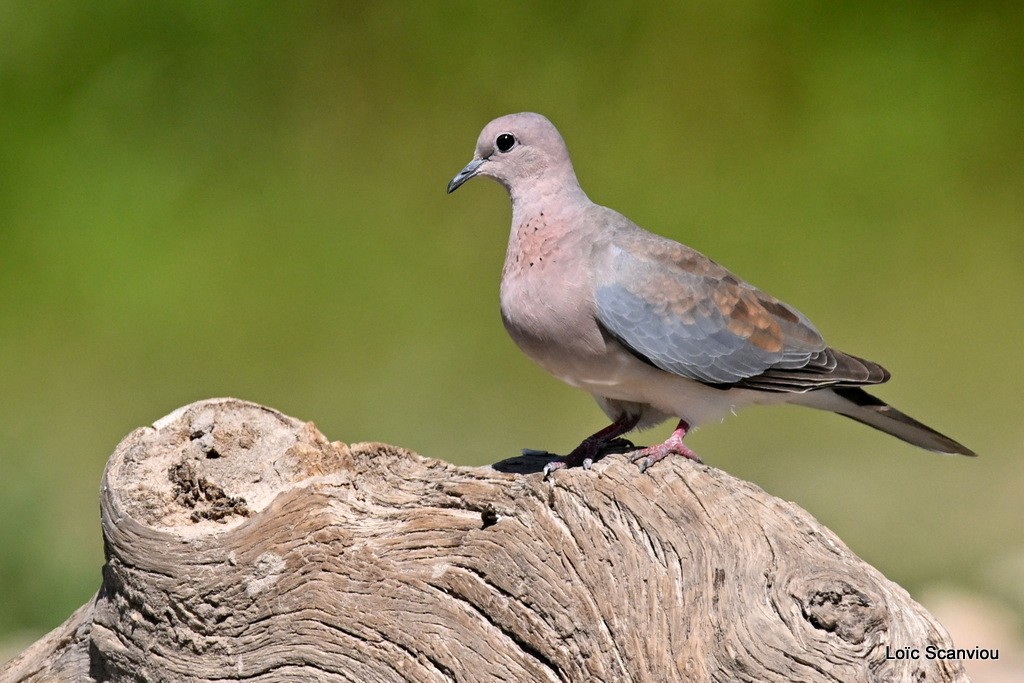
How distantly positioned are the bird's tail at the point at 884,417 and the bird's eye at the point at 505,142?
1192 millimetres

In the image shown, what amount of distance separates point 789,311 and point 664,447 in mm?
714

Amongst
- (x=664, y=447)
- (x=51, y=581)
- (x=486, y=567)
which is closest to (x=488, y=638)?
(x=486, y=567)

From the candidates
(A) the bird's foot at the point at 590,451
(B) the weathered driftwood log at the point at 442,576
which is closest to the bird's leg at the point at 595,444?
(A) the bird's foot at the point at 590,451

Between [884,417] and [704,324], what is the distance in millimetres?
660

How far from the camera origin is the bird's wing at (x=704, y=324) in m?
3.34

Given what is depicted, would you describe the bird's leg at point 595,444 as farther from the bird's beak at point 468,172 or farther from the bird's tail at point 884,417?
the bird's beak at point 468,172

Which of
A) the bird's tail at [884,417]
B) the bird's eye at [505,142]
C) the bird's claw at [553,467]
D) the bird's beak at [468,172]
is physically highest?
the bird's eye at [505,142]

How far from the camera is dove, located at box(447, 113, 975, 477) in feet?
10.9

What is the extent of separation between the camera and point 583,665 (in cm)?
278

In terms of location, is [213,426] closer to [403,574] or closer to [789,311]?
[403,574]

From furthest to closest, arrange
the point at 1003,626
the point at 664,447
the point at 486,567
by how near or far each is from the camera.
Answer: the point at 1003,626 < the point at 664,447 < the point at 486,567

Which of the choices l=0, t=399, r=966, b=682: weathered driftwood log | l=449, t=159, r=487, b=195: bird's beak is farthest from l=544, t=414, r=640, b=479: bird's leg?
l=449, t=159, r=487, b=195: bird's beak
